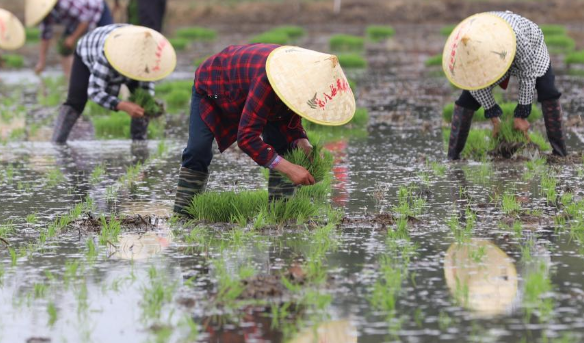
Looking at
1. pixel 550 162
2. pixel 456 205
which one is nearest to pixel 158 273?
pixel 456 205

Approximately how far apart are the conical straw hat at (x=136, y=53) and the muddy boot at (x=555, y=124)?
9.68 ft

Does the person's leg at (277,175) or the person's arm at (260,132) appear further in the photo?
the person's leg at (277,175)

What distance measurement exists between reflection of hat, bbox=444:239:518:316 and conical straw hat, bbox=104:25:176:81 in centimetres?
393

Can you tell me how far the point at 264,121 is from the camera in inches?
241

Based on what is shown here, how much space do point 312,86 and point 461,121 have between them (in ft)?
9.79

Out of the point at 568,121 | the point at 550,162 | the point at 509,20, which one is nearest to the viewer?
the point at 509,20

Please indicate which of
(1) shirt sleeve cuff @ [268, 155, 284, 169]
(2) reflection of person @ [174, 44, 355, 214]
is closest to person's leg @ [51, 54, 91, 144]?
(2) reflection of person @ [174, 44, 355, 214]

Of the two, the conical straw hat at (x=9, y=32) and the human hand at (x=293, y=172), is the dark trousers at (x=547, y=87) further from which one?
the conical straw hat at (x=9, y=32)

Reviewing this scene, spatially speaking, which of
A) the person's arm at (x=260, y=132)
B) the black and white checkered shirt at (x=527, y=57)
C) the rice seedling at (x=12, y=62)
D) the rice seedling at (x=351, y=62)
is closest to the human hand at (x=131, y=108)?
the black and white checkered shirt at (x=527, y=57)

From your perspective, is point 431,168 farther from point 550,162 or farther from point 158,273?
point 158,273

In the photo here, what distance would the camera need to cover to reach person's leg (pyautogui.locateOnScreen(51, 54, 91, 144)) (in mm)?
10023

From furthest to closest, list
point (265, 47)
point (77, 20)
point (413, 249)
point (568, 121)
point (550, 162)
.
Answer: point (77, 20) < point (568, 121) < point (550, 162) < point (265, 47) < point (413, 249)

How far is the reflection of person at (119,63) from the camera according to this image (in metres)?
9.20

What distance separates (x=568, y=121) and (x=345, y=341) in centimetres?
719
